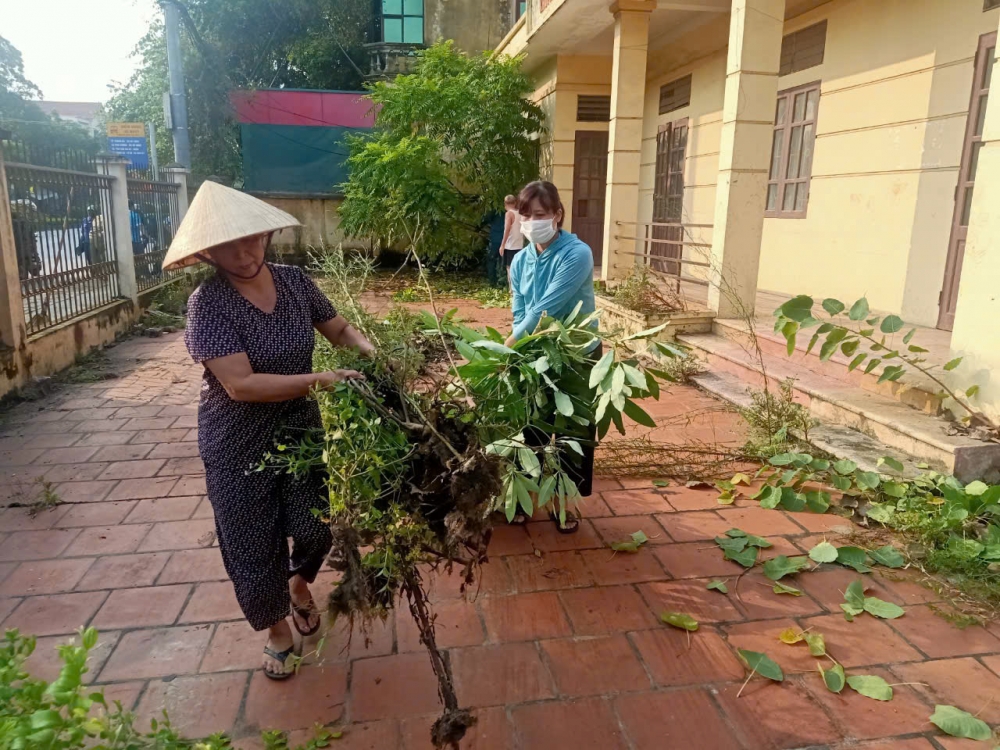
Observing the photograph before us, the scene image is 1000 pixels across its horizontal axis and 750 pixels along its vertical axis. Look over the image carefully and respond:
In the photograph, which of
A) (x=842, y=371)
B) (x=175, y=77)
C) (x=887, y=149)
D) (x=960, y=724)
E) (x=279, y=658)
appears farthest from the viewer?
(x=175, y=77)

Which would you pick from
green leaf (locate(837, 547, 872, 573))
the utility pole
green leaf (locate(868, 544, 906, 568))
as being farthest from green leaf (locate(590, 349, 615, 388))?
the utility pole

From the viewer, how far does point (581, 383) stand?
275cm

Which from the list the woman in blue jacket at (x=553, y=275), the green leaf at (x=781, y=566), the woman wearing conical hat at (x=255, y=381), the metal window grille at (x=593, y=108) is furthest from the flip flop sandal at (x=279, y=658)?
the metal window grille at (x=593, y=108)

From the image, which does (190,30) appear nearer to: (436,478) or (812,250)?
(812,250)

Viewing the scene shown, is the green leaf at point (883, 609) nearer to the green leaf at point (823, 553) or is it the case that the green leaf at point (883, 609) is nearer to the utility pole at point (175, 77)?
the green leaf at point (823, 553)

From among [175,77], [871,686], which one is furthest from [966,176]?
[175,77]

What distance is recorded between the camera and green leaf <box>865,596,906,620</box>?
2.47 metres

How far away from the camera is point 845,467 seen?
348 centimetres

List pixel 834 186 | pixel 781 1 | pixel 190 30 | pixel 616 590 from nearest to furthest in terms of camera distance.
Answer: pixel 616 590 → pixel 781 1 → pixel 834 186 → pixel 190 30

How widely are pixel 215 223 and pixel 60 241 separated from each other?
5701 mm

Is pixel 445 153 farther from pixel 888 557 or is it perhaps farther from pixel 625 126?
pixel 888 557

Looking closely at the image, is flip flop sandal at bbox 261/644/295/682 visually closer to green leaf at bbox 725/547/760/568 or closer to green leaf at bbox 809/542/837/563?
green leaf at bbox 725/547/760/568

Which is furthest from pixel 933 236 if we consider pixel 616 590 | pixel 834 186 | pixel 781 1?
pixel 616 590

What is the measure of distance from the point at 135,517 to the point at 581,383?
2.36m
